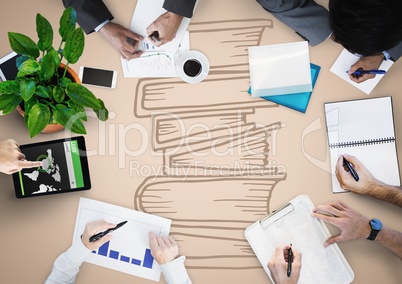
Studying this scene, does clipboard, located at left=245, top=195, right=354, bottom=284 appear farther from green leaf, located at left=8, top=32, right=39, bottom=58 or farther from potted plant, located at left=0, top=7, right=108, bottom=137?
green leaf, located at left=8, top=32, right=39, bottom=58

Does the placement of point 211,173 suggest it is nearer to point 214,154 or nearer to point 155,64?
point 214,154

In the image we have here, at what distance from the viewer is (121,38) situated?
49.7 inches

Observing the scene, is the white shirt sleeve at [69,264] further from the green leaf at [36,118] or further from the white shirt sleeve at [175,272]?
the green leaf at [36,118]

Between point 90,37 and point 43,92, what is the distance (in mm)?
331

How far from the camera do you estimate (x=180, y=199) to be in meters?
1.29

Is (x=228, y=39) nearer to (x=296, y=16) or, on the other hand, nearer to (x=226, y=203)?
(x=296, y=16)

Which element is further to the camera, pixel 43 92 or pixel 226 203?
pixel 226 203

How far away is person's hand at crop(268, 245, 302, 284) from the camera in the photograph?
123 cm

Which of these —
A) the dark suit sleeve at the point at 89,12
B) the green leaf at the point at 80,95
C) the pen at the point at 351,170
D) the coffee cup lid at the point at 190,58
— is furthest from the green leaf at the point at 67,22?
the pen at the point at 351,170

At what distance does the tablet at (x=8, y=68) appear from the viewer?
1256mm

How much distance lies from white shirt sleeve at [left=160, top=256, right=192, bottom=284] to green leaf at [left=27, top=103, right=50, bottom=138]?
532 mm

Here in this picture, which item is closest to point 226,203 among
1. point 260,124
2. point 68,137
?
point 260,124

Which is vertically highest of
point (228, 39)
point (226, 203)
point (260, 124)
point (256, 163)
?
point (228, 39)

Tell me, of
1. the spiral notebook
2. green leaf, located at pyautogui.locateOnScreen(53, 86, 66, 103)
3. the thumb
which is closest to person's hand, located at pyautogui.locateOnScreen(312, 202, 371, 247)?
the thumb
